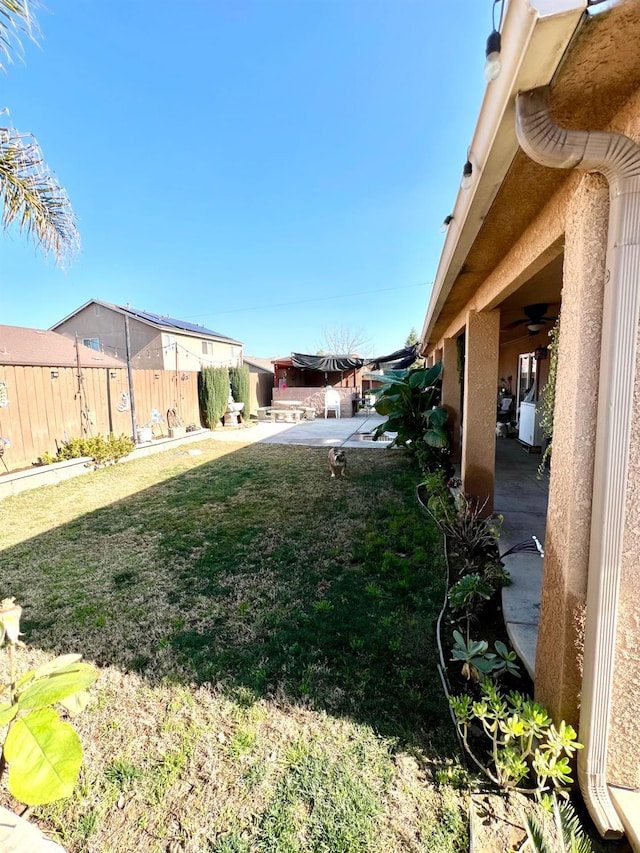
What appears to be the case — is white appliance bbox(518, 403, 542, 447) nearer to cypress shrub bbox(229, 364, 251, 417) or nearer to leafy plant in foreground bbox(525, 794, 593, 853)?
leafy plant in foreground bbox(525, 794, 593, 853)

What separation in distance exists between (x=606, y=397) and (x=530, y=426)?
6.98 meters

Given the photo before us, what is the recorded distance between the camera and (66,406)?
28.9 ft

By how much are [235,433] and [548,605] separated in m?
12.6

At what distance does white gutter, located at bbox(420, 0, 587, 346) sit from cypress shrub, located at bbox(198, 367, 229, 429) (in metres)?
13.1

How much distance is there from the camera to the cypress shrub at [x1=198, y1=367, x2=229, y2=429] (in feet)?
46.7

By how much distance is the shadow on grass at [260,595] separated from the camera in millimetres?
2340

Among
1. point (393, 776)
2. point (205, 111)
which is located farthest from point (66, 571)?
point (205, 111)

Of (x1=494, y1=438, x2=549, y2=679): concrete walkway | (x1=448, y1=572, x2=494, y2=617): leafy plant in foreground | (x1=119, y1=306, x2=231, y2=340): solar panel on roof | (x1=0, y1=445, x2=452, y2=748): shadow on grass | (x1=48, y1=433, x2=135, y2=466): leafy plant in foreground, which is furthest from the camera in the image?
(x1=119, y1=306, x2=231, y2=340): solar panel on roof

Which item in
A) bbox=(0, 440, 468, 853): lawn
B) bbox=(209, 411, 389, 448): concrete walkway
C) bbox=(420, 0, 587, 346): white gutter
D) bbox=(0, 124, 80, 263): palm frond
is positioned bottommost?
bbox=(0, 440, 468, 853): lawn

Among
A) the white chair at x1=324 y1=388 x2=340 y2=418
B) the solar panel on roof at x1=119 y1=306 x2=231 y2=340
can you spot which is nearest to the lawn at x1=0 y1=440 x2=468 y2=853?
the white chair at x1=324 y1=388 x2=340 y2=418

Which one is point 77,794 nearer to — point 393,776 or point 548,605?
point 393,776

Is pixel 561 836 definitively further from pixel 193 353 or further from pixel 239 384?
pixel 193 353

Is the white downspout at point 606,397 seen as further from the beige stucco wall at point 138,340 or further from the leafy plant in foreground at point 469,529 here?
the beige stucco wall at point 138,340

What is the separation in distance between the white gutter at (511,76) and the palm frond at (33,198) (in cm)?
460
